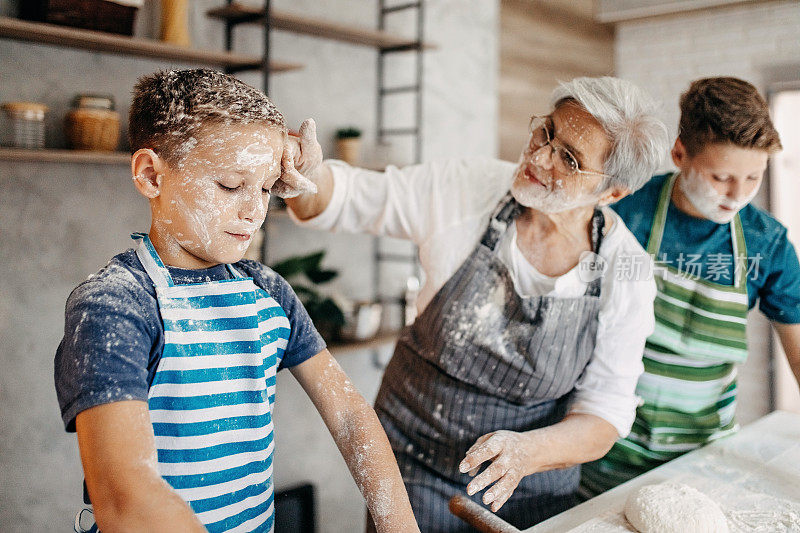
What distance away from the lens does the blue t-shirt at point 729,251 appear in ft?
5.03

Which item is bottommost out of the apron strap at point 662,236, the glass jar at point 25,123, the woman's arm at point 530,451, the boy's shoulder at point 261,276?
the woman's arm at point 530,451

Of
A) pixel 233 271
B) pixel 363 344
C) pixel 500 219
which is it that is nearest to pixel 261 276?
pixel 233 271

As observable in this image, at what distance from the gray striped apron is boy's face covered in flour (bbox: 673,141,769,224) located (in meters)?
0.24

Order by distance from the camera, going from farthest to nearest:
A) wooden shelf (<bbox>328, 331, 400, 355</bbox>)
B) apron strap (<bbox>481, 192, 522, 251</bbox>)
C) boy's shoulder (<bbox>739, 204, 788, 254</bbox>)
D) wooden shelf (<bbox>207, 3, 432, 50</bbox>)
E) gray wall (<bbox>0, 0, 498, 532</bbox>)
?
wooden shelf (<bbox>328, 331, 400, 355</bbox>) → wooden shelf (<bbox>207, 3, 432, 50</bbox>) → gray wall (<bbox>0, 0, 498, 532</bbox>) → boy's shoulder (<bbox>739, 204, 788, 254</bbox>) → apron strap (<bbox>481, 192, 522, 251</bbox>)

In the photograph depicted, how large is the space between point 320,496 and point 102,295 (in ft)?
7.32

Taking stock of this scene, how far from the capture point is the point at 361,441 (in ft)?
3.27

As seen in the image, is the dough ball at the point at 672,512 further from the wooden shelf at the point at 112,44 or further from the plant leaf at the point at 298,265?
the wooden shelf at the point at 112,44

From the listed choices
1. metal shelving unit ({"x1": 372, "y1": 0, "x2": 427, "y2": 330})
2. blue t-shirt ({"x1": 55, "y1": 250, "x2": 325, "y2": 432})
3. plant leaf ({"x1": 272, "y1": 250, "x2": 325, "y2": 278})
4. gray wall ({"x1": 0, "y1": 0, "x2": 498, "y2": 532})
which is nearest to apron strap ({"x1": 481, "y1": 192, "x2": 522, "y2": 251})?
blue t-shirt ({"x1": 55, "y1": 250, "x2": 325, "y2": 432})

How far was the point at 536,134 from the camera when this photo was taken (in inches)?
53.5

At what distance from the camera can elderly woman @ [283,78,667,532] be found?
130 cm

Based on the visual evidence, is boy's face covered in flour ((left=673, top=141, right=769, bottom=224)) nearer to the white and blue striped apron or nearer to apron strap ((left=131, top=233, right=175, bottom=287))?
the white and blue striped apron

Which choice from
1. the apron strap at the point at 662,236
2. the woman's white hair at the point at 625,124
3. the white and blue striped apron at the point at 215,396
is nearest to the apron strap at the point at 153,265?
the white and blue striped apron at the point at 215,396

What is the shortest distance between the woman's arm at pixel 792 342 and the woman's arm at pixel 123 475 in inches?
55.5

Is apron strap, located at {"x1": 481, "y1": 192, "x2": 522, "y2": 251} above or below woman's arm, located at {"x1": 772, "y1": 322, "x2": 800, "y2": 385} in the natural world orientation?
above
